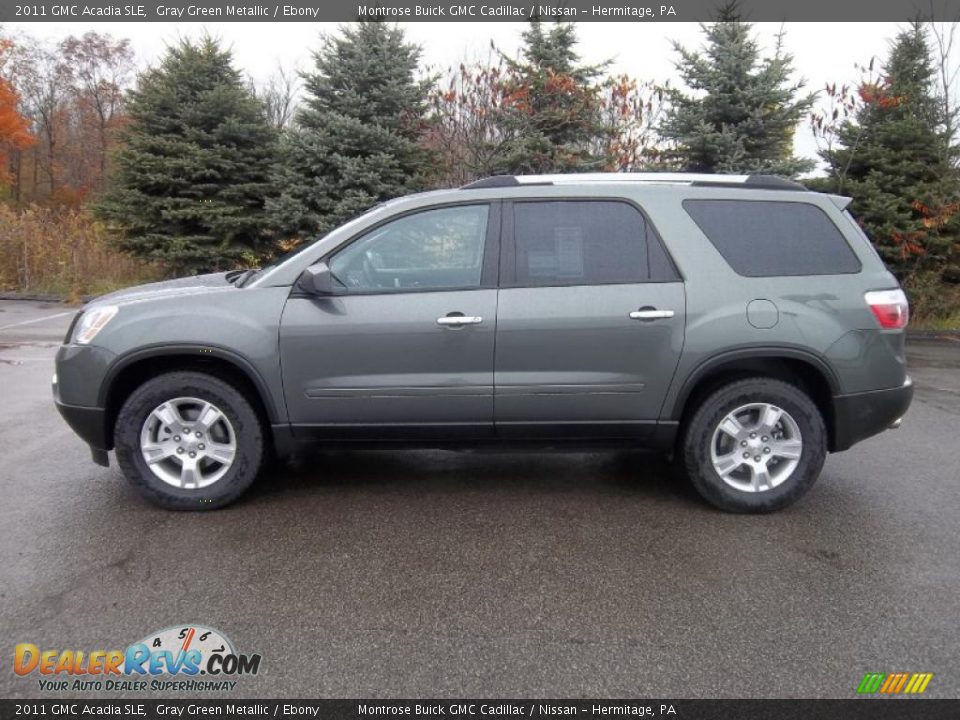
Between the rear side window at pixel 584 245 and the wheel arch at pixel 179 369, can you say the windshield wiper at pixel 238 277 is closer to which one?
the wheel arch at pixel 179 369

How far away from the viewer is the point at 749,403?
413 centimetres

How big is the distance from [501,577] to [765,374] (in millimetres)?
2006

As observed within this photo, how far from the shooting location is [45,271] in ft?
54.8

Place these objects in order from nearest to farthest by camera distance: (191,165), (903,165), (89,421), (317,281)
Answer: (317,281)
(89,421)
(903,165)
(191,165)

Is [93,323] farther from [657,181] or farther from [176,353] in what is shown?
[657,181]

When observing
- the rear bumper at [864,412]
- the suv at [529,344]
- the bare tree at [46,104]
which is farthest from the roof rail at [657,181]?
the bare tree at [46,104]

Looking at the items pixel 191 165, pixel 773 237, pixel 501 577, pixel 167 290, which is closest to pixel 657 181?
pixel 773 237

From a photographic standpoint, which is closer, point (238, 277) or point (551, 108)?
point (238, 277)

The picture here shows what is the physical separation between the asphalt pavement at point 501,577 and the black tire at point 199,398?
11cm

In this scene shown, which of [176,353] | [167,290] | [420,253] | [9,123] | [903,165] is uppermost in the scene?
[9,123]

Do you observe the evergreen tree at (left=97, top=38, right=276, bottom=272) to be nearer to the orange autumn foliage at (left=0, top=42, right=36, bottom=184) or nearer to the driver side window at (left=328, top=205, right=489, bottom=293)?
the driver side window at (left=328, top=205, right=489, bottom=293)

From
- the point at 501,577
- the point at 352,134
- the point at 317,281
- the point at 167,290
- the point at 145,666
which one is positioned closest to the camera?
the point at 145,666

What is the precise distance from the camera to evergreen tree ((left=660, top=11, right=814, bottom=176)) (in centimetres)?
1257

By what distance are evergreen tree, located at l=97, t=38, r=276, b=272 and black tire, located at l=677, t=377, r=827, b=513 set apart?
12.2m
